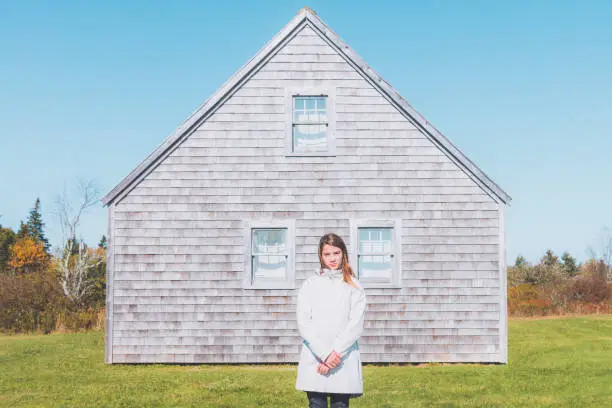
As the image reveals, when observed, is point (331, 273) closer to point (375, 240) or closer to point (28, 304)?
point (375, 240)

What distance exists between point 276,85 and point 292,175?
6.87 ft

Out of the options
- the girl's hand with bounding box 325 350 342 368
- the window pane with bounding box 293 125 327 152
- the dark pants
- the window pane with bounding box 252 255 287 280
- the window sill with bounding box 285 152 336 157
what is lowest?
the dark pants

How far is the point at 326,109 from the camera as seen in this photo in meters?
15.2

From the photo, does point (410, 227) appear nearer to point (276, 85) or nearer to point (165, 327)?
point (276, 85)

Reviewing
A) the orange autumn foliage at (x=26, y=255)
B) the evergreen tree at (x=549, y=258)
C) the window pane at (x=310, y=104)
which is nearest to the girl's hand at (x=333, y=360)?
the window pane at (x=310, y=104)

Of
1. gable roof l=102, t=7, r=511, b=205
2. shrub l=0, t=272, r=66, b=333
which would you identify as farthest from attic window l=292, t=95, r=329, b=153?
shrub l=0, t=272, r=66, b=333

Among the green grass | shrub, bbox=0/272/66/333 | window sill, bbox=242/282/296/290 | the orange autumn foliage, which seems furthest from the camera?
the orange autumn foliage

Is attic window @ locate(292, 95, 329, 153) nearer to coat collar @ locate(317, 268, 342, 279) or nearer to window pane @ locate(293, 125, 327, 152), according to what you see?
window pane @ locate(293, 125, 327, 152)

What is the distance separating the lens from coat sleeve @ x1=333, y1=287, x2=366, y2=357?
5.92 meters

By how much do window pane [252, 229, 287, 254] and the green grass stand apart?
254 centimetres

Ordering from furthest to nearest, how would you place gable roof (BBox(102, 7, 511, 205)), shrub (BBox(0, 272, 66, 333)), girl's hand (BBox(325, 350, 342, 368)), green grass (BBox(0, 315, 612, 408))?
shrub (BBox(0, 272, 66, 333))
gable roof (BBox(102, 7, 511, 205))
green grass (BBox(0, 315, 612, 408))
girl's hand (BBox(325, 350, 342, 368))

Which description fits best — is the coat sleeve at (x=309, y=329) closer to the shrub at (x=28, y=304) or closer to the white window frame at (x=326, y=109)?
the white window frame at (x=326, y=109)

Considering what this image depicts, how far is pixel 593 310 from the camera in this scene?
101 feet

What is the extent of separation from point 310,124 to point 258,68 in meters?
1.72
